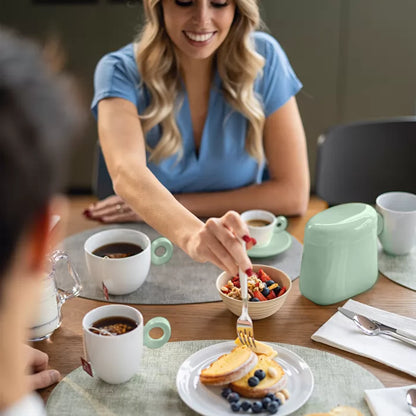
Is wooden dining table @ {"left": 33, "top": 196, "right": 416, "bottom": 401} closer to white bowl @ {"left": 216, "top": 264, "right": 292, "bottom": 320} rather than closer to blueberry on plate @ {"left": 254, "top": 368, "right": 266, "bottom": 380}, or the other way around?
white bowl @ {"left": 216, "top": 264, "right": 292, "bottom": 320}

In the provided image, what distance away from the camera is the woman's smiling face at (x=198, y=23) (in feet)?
5.78

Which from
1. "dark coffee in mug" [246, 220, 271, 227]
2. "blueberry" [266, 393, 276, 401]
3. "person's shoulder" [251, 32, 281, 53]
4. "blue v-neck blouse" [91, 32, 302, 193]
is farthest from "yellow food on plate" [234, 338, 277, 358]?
"person's shoulder" [251, 32, 281, 53]

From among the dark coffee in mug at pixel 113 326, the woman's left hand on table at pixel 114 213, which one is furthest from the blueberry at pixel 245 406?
the woman's left hand on table at pixel 114 213

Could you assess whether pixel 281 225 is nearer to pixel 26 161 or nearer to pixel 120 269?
pixel 120 269

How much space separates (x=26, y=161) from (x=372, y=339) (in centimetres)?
92

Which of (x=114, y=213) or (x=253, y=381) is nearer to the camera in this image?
(x=253, y=381)

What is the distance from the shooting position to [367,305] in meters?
1.34

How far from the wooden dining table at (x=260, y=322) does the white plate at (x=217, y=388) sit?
7cm

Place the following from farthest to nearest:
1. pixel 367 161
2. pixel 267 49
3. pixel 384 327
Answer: pixel 367 161 → pixel 267 49 → pixel 384 327

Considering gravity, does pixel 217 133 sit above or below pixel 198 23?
below

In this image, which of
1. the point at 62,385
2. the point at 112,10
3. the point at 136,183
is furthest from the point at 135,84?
the point at 112,10

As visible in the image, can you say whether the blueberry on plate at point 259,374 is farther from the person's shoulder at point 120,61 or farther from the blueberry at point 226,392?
the person's shoulder at point 120,61

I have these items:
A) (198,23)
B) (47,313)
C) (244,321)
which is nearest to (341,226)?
(244,321)

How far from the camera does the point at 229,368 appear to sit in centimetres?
108
